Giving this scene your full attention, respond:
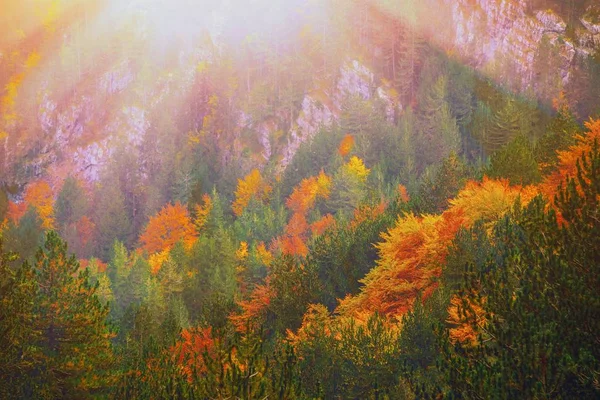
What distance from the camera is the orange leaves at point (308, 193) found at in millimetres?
113000

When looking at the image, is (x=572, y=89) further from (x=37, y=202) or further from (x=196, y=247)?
(x=37, y=202)

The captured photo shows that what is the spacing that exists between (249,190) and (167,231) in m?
16.7

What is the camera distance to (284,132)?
147625 millimetres

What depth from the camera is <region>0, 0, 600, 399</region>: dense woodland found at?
18.4 metres

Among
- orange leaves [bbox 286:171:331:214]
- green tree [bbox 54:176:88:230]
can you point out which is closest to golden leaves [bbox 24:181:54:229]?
green tree [bbox 54:176:88:230]

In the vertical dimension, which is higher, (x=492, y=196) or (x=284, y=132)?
(x=492, y=196)

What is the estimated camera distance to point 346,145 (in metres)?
128

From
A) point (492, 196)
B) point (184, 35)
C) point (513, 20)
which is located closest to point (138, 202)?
point (184, 35)

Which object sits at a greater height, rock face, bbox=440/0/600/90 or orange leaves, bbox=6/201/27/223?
rock face, bbox=440/0/600/90

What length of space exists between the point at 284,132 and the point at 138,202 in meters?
35.9

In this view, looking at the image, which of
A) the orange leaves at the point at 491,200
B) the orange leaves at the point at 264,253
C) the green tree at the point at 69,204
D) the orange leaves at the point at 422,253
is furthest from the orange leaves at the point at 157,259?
the orange leaves at the point at 491,200

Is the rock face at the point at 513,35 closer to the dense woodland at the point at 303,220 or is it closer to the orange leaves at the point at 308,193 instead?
the dense woodland at the point at 303,220

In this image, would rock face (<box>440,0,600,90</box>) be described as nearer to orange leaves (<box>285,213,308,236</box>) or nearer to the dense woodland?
the dense woodland

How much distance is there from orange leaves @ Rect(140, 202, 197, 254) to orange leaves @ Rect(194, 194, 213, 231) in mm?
1229
